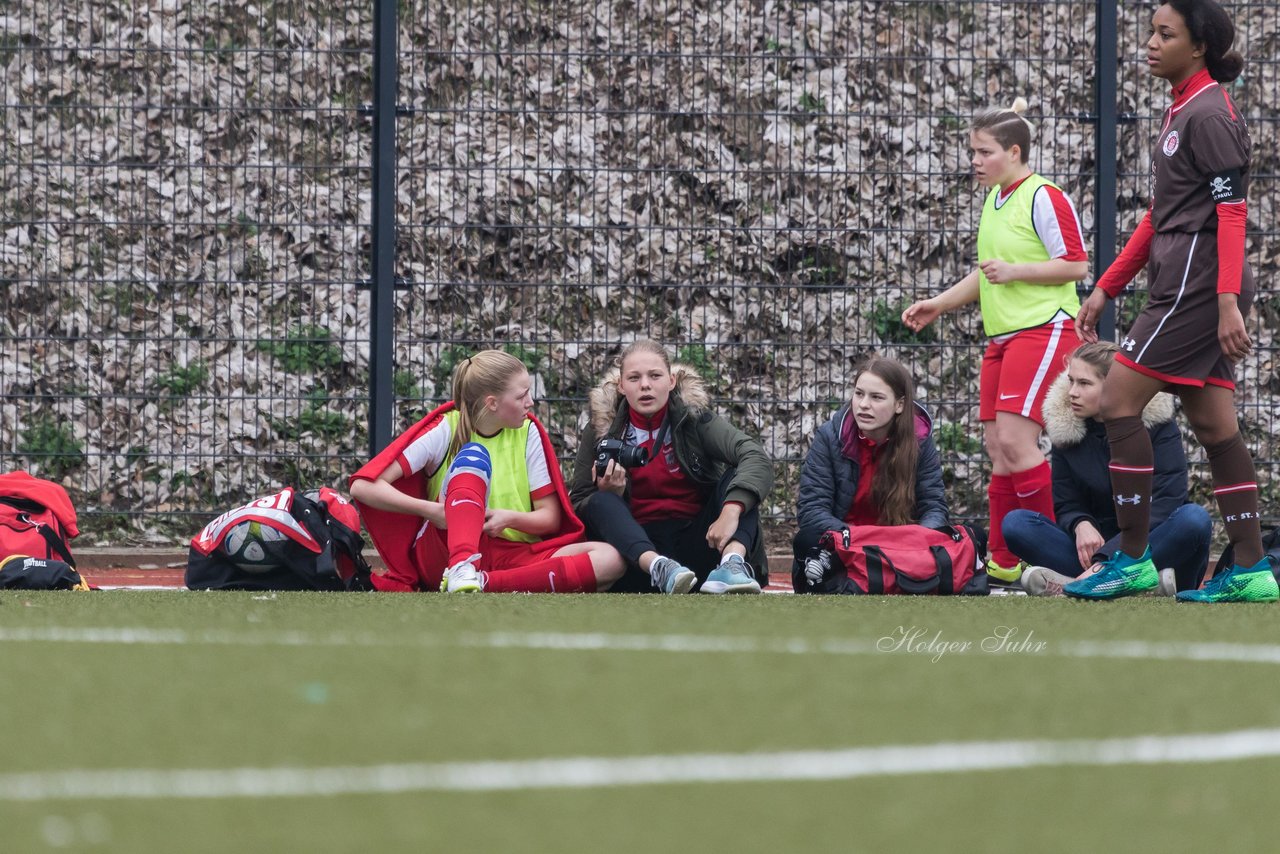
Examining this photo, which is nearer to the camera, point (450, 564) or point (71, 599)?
point (71, 599)

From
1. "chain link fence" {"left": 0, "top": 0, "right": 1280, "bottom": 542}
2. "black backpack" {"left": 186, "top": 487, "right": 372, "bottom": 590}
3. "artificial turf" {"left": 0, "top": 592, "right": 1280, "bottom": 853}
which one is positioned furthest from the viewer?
"chain link fence" {"left": 0, "top": 0, "right": 1280, "bottom": 542}

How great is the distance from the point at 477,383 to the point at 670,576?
0.99m

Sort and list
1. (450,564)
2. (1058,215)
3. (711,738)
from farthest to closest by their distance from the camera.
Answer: (1058,215), (450,564), (711,738)

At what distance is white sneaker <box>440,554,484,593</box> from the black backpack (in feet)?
1.32

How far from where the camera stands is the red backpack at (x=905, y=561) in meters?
5.57

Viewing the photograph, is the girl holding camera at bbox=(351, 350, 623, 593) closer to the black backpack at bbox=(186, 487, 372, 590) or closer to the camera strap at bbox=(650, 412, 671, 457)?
the black backpack at bbox=(186, 487, 372, 590)

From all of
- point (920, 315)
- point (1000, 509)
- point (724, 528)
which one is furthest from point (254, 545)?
point (1000, 509)

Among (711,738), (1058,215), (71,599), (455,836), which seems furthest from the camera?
(1058,215)

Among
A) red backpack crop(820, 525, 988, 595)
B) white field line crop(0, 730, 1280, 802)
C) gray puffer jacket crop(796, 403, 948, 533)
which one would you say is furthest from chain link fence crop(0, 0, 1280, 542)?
white field line crop(0, 730, 1280, 802)

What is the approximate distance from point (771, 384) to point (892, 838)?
265 inches

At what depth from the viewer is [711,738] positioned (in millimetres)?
2336

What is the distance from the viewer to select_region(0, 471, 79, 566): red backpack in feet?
17.6

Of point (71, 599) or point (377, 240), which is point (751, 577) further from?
point (377, 240)

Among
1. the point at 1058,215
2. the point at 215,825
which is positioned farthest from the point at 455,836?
the point at 1058,215
